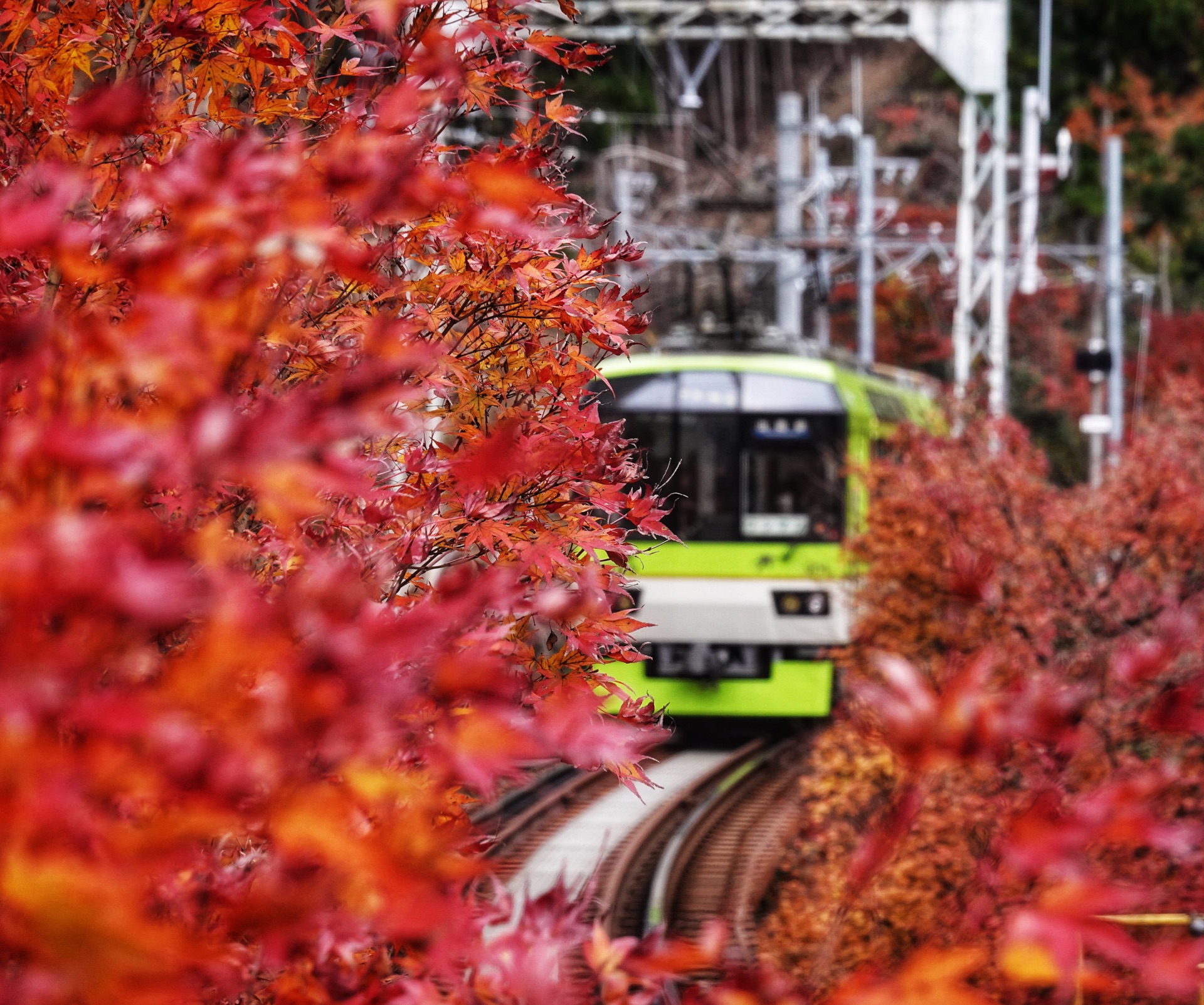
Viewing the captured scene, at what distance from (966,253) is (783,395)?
531cm

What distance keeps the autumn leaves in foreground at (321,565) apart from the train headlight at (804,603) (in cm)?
947

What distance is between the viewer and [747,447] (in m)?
12.4

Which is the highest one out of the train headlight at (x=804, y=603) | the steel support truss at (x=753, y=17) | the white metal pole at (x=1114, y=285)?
the steel support truss at (x=753, y=17)

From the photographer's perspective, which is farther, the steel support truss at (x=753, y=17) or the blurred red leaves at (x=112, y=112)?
the steel support truss at (x=753, y=17)

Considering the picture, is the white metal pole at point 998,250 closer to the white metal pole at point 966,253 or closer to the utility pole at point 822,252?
the white metal pole at point 966,253

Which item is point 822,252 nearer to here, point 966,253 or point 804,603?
point 966,253

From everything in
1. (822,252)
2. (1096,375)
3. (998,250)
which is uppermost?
(822,252)

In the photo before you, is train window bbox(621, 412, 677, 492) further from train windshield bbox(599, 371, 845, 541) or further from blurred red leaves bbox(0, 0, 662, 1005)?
blurred red leaves bbox(0, 0, 662, 1005)

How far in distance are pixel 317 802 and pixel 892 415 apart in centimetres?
1372

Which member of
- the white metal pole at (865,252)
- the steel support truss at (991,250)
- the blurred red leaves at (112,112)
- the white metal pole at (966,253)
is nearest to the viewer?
the blurred red leaves at (112,112)

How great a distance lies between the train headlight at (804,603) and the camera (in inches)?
486

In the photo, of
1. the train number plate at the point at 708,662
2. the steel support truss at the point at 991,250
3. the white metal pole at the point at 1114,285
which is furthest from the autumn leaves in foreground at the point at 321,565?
the white metal pole at the point at 1114,285

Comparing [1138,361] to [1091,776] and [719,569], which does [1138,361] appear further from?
[1091,776]

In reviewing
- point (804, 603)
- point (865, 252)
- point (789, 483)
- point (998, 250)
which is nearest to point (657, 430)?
point (789, 483)
